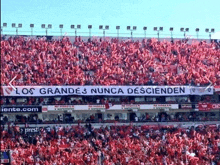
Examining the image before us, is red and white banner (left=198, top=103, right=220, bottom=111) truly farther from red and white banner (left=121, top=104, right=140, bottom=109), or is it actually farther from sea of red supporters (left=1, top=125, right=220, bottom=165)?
red and white banner (left=121, top=104, right=140, bottom=109)

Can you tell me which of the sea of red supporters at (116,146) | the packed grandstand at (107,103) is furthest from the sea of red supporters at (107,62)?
the sea of red supporters at (116,146)

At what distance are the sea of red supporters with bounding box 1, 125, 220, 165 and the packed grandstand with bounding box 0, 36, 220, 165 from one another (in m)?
0.05

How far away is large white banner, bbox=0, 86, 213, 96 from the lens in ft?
85.2

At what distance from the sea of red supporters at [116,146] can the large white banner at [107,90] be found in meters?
1.95

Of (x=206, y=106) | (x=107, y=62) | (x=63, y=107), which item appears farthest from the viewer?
(x=107, y=62)

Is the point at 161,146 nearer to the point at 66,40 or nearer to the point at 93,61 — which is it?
the point at 93,61

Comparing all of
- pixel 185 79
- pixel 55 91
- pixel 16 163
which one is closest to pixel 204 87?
pixel 185 79

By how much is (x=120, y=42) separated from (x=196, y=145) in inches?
400

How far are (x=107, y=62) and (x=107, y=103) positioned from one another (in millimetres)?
2918

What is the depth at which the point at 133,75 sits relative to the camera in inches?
1128

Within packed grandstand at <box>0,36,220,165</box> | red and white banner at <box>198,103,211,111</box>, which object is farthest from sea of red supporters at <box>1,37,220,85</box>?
red and white banner at <box>198,103,211,111</box>

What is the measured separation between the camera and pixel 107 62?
2939 cm

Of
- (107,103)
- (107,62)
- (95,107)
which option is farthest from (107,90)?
(107,62)

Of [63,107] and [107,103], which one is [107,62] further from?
[63,107]
